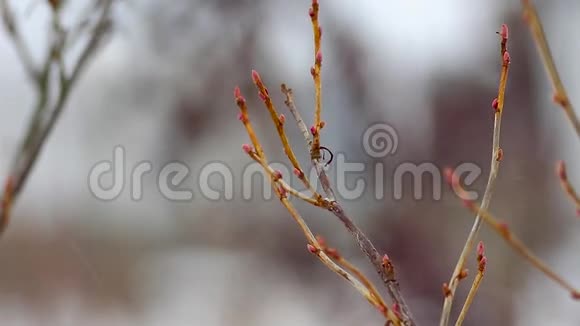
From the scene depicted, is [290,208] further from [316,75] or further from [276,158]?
[276,158]

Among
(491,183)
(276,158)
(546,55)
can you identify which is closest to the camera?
(546,55)

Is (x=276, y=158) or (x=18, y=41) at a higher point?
(x=276, y=158)

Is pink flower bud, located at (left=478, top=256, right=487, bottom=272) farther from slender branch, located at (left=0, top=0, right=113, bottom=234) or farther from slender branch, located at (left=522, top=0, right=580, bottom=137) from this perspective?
slender branch, located at (left=0, top=0, right=113, bottom=234)

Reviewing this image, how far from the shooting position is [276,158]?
85.4 inches

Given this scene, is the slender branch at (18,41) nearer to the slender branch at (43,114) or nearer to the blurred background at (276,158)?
the slender branch at (43,114)

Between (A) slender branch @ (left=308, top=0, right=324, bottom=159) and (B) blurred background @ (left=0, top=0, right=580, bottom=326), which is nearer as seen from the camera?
(A) slender branch @ (left=308, top=0, right=324, bottom=159)

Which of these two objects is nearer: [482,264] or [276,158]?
[482,264]

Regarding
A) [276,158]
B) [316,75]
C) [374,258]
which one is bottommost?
[374,258]

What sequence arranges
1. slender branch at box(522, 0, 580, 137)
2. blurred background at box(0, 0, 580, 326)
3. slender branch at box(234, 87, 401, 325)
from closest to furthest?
1. slender branch at box(522, 0, 580, 137)
2. slender branch at box(234, 87, 401, 325)
3. blurred background at box(0, 0, 580, 326)

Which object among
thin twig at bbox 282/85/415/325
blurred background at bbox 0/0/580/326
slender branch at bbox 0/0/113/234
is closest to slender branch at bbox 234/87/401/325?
thin twig at bbox 282/85/415/325

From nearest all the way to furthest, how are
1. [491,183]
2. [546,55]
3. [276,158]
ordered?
1. [546,55]
2. [491,183]
3. [276,158]

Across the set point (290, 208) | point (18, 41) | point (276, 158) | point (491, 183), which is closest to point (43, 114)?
point (18, 41)

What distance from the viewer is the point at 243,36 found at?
2.30 m

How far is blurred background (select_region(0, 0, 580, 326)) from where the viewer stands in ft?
6.93
